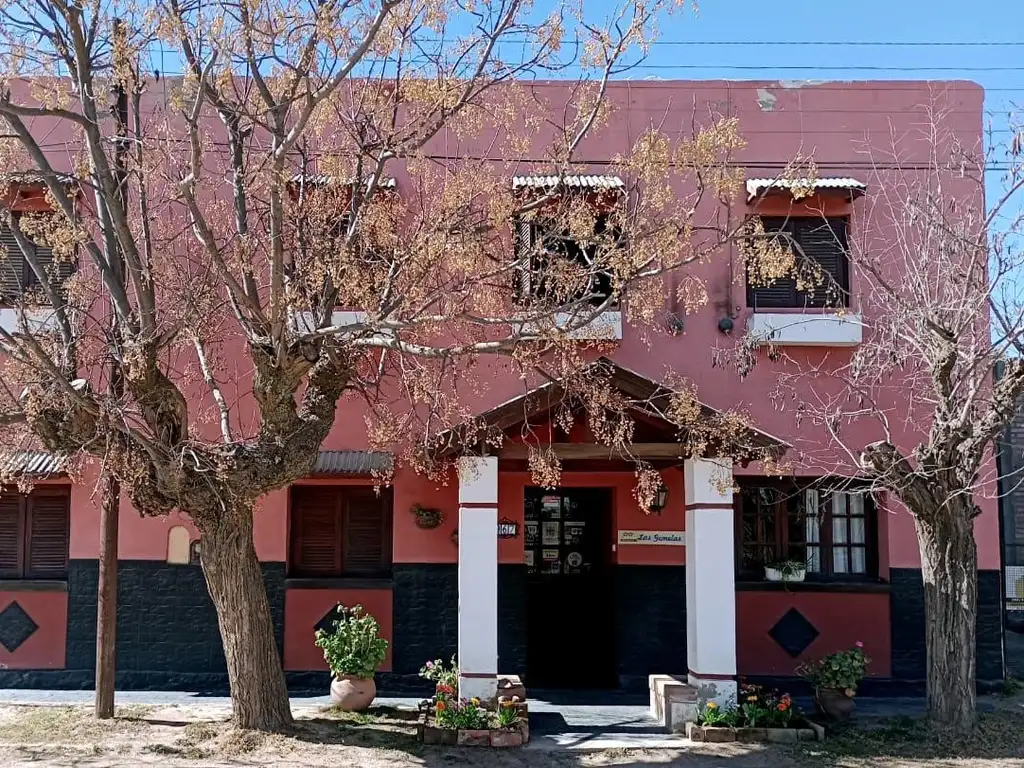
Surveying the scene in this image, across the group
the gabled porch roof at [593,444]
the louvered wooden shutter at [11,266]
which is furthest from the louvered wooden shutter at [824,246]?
the louvered wooden shutter at [11,266]

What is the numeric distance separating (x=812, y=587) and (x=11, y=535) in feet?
31.9

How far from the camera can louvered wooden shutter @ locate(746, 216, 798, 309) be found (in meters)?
12.4

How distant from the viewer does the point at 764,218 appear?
12.5 metres

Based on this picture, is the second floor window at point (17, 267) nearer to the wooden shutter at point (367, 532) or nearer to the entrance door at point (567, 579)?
the wooden shutter at point (367, 532)

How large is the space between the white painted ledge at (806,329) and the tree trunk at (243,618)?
640 cm

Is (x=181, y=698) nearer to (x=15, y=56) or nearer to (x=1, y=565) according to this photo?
(x=1, y=565)

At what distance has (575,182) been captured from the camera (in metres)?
11.1

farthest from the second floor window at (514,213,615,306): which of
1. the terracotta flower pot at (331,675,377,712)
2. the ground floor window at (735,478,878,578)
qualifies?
the terracotta flower pot at (331,675,377,712)

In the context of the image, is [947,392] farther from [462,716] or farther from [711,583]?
[462,716]

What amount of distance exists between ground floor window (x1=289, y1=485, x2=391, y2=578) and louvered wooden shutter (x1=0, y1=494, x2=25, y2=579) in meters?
3.33

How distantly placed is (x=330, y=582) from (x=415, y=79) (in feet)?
20.3

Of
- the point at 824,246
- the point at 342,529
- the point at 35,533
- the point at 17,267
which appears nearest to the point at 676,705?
the point at 342,529

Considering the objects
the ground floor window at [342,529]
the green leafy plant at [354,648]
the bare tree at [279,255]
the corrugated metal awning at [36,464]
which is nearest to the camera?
the bare tree at [279,255]

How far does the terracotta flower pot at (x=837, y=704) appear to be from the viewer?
10.2m
